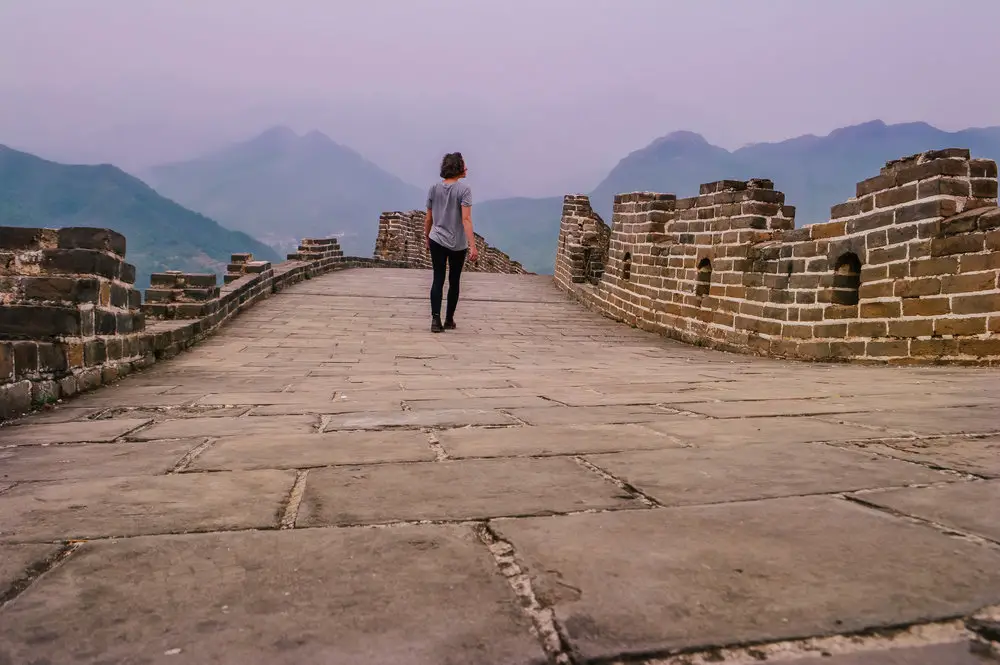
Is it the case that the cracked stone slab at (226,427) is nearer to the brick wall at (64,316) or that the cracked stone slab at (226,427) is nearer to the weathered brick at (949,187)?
the brick wall at (64,316)

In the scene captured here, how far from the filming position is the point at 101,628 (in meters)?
0.94

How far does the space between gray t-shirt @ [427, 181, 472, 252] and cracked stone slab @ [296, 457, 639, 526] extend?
5.21 meters

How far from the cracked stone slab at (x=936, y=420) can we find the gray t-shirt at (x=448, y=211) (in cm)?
491

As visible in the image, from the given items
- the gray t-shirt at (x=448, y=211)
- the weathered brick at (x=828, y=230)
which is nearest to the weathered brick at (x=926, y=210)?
the weathered brick at (x=828, y=230)

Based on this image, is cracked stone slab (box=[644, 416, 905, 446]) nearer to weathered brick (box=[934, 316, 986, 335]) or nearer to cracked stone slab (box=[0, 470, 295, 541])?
cracked stone slab (box=[0, 470, 295, 541])

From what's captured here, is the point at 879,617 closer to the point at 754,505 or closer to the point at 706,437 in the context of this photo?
the point at 754,505

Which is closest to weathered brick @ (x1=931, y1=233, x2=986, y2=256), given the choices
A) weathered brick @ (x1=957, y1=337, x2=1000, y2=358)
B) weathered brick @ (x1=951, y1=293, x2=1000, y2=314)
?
weathered brick @ (x1=951, y1=293, x2=1000, y2=314)

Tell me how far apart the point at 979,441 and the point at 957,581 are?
124 cm

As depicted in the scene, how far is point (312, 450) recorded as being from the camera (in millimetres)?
2041

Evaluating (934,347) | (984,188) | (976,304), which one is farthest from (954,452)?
(984,188)

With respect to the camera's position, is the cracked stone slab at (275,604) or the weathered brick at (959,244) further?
the weathered brick at (959,244)

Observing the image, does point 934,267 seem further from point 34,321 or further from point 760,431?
point 34,321

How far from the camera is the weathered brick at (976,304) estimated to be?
167 inches

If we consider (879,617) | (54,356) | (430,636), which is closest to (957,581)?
(879,617)
